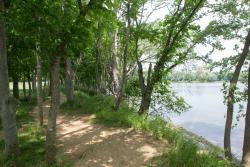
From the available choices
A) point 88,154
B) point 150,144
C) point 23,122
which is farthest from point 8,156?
point 23,122

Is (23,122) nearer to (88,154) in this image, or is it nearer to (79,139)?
(79,139)

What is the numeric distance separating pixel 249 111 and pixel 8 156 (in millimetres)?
8508

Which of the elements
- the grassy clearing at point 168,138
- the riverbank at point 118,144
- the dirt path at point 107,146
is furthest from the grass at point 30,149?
the grassy clearing at point 168,138

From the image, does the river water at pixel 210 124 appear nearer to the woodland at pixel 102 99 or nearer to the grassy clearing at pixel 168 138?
the woodland at pixel 102 99

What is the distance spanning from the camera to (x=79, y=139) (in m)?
9.31

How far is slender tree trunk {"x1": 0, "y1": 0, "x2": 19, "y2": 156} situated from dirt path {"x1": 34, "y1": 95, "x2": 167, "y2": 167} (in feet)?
4.85

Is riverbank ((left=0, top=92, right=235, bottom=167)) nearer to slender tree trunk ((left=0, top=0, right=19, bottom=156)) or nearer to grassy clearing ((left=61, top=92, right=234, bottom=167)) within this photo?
grassy clearing ((left=61, top=92, right=234, bottom=167))

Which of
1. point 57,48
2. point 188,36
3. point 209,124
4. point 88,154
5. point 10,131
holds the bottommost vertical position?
point 209,124

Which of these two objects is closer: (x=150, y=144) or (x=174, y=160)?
(x=174, y=160)

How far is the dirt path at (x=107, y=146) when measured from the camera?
7355 mm

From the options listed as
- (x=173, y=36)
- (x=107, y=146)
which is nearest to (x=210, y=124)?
(x=173, y=36)

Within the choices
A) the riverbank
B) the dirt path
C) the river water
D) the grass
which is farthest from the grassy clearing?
the river water

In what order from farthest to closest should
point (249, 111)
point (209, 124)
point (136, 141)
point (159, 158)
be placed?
point (209, 124)
point (249, 111)
point (136, 141)
point (159, 158)

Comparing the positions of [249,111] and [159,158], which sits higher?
[249,111]
